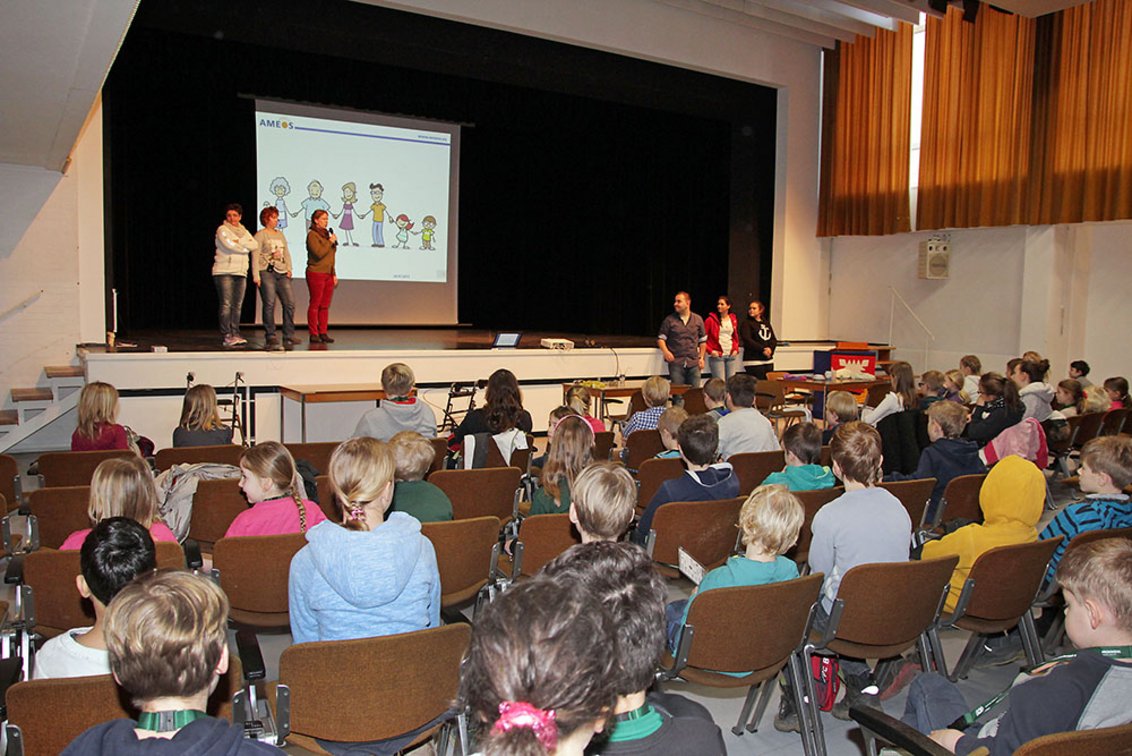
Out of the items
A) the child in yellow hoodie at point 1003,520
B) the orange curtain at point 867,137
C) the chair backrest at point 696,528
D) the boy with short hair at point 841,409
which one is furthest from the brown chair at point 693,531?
the orange curtain at point 867,137

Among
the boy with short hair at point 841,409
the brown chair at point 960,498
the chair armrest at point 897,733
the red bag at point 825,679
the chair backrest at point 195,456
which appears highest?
the boy with short hair at point 841,409

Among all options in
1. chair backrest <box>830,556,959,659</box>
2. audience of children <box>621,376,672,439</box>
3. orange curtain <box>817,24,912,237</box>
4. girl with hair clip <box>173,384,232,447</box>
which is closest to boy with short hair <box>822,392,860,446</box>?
audience of children <box>621,376,672,439</box>

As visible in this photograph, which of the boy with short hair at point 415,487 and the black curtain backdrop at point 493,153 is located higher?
the black curtain backdrop at point 493,153

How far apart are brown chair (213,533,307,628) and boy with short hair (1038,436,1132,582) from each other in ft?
9.39

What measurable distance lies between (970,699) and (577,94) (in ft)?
29.3

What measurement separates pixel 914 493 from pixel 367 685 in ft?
9.37

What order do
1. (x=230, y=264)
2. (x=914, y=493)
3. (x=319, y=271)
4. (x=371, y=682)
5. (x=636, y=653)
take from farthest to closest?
(x=319, y=271)
(x=230, y=264)
(x=914, y=493)
(x=371, y=682)
(x=636, y=653)

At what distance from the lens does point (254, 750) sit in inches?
55.4

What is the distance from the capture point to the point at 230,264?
8.12 metres

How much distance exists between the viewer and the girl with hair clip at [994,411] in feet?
17.8

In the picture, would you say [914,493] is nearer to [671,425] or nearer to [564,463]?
[671,425]

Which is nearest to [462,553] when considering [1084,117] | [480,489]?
[480,489]

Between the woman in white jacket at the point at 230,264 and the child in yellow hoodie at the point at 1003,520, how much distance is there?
6658 mm

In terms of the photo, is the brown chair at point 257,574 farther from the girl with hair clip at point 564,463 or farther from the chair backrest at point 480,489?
the girl with hair clip at point 564,463
